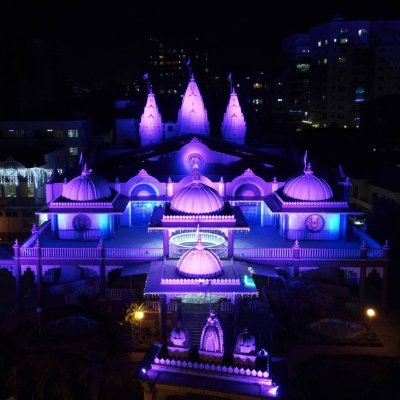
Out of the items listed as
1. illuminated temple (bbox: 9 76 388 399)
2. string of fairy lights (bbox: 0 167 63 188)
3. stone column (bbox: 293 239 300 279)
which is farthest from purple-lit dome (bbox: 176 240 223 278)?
string of fairy lights (bbox: 0 167 63 188)

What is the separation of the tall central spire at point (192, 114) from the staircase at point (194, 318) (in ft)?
68.1

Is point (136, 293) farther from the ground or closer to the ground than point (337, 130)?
closer to the ground

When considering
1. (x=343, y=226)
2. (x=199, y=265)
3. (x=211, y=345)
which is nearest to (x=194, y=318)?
(x=199, y=265)

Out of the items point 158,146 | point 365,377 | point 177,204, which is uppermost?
point 158,146

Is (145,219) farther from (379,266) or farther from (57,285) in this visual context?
(379,266)

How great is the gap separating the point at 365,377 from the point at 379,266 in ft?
28.5

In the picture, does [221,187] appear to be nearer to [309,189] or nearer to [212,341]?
[309,189]

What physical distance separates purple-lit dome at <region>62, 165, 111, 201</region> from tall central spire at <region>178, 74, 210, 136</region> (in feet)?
41.1

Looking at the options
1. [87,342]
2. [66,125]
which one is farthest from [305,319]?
[66,125]

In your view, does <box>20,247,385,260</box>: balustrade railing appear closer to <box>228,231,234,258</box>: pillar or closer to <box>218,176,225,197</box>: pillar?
<box>228,231,234,258</box>: pillar

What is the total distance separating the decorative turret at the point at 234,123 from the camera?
45.9m

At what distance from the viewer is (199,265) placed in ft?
83.4

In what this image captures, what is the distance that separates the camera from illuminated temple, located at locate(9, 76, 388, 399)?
25.9 meters

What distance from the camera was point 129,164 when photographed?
40.9m
